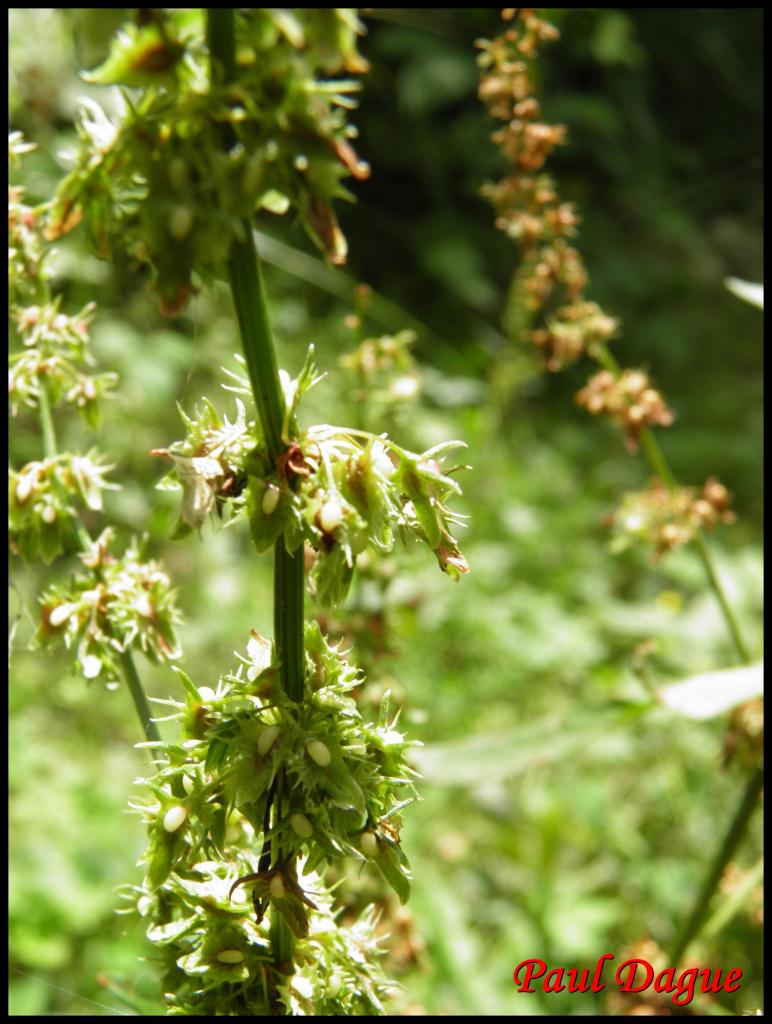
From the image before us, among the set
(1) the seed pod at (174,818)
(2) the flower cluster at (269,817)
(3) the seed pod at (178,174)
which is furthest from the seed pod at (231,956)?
(3) the seed pod at (178,174)

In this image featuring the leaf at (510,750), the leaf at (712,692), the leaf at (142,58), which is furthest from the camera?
the leaf at (510,750)

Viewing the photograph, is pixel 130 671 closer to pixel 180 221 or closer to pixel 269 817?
pixel 269 817

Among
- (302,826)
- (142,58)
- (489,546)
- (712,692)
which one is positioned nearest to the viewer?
(142,58)

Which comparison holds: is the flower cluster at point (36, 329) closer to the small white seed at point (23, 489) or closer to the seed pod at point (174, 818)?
the small white seed at point (23, 489)

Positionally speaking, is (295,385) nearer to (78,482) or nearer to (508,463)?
(78,482)

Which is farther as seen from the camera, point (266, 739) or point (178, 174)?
point (266, 739)

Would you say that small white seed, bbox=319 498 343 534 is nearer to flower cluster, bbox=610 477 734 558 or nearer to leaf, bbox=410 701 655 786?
flower cluster, bbox=610 477 734 558

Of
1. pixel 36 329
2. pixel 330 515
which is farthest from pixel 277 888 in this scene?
pixel 36 329

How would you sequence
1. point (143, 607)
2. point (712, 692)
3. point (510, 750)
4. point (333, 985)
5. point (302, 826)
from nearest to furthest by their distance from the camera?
1. point (302, 826)
2. point (333, 985)
3. point (143, 607)
4. point (712, 692)
5. point (510, 750)
